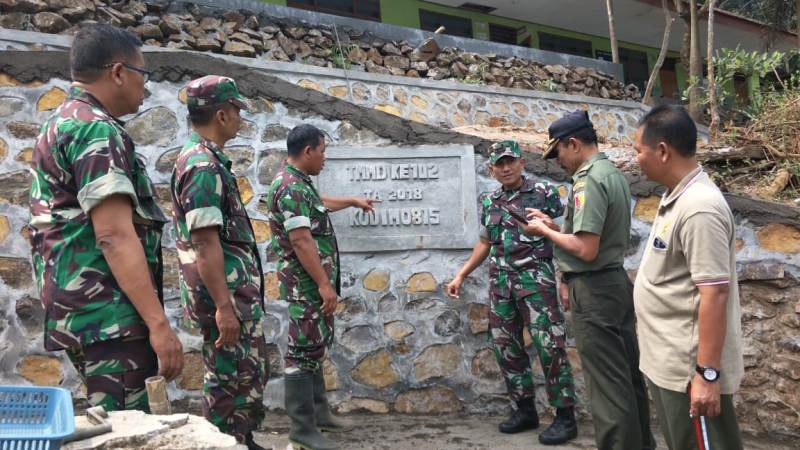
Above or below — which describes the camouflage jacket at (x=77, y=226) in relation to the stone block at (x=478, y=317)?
above

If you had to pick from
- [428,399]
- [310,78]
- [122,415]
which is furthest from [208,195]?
[310,78]

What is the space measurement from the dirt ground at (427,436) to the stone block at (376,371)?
21cm

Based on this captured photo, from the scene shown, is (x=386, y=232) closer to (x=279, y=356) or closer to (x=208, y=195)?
(x=279, y=356)

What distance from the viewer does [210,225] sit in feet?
8.07

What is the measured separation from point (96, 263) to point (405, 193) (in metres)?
2.44

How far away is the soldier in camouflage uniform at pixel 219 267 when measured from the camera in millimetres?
2486

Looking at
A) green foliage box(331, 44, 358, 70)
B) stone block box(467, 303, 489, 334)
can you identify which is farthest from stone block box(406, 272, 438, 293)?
green foliage box(331, 44, 358, 70)

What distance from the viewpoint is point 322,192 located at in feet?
13.5

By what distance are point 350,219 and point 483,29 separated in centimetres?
955

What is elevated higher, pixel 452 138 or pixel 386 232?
pixel 452 138

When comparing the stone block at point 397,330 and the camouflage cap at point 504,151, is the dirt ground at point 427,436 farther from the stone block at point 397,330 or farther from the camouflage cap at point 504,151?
the camouflage cap at point 504,151

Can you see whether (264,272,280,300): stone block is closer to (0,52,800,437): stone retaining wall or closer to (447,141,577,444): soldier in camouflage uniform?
(0,52,800,437): stone retaining wall

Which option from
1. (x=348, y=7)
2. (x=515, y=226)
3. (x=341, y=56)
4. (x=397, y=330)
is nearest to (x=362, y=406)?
(x=397, y=330)

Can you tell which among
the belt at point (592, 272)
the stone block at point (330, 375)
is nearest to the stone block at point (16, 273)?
the stone block at point (330, 375)
